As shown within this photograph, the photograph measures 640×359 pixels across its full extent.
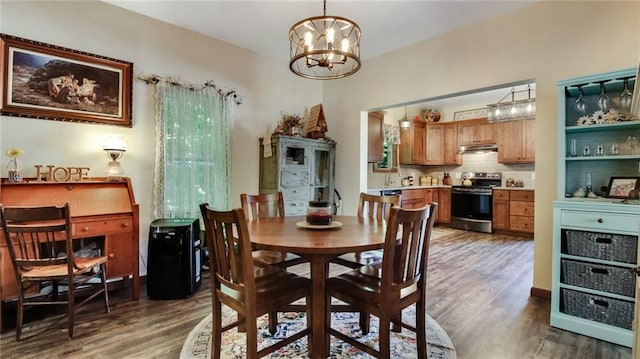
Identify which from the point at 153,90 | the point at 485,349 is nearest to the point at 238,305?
the point at 485,349

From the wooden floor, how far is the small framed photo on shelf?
3.54ft

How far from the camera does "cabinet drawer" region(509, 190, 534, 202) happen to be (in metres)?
5.34

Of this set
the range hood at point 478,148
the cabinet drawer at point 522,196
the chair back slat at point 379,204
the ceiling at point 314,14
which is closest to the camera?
the chair back slat at point 379,204

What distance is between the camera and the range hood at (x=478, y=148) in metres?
6.12

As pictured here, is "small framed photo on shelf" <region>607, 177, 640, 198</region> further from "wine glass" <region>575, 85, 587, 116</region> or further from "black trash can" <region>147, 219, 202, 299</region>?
"black trash can" <region>147, 219, 202, 299</region>

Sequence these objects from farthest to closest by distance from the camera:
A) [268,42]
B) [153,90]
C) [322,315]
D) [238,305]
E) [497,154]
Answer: [497,154], [268,42], [153,90], [322,315], [238,305]

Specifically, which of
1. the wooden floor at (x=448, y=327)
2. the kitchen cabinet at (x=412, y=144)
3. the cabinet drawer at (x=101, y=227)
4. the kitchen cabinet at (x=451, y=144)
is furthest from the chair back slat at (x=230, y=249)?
the kitchen cabinet at (x=451, y=144)

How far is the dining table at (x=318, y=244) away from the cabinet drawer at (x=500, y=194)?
472 centimetres

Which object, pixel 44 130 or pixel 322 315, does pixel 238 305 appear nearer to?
pixel 322 315

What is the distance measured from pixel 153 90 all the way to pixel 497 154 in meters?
6.28

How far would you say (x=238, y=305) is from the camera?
1.61 metres

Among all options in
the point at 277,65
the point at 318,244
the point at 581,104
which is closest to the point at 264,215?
the point at 318,244

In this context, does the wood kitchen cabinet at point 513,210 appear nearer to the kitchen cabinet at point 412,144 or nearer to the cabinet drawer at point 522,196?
the cabinet drawer at point 522,196

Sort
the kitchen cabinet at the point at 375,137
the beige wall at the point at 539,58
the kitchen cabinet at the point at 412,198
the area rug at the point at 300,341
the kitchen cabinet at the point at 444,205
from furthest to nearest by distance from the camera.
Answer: the kitchen cabinet at the point at 444,205 → the kitchen cabinet at the point at 412,198 → the kitchen cabinet at the point at 375,137 → the beige wall at the point at 539,58 → the area rug at the point at 300,341
